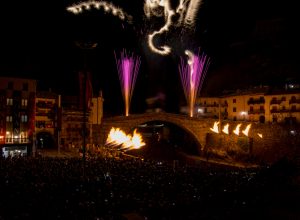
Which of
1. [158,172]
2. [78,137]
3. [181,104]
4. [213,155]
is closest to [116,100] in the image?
[181,104]

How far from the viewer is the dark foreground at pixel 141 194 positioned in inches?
480

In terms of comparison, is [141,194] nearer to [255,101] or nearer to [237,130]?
[237,130]

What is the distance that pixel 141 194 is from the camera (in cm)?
1512

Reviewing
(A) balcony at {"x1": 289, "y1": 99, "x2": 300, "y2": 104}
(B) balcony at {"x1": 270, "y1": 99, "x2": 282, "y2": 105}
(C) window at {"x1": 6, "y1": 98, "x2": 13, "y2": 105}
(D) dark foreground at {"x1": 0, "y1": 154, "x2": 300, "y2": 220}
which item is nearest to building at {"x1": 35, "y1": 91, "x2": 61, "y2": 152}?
(C) window at {"x1": 6, "y1": 98, "x2": 13, "y2": 105}

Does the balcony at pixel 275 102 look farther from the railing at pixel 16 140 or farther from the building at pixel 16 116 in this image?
the railing at pixel 16 140

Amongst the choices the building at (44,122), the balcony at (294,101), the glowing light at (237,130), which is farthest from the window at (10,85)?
the balcony at (294,101)

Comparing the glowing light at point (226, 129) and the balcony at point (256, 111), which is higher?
the balcony at point (256, 111)

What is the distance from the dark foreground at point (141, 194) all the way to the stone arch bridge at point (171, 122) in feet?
114

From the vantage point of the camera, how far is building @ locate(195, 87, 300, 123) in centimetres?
6178

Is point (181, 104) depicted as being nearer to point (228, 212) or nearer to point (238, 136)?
point (238, 136)

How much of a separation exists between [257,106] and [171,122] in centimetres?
1925

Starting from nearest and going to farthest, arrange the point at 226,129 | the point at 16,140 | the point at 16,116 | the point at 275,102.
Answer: the point at 16,140, the point at 16,116, the point at 226,129, the point at 275,102

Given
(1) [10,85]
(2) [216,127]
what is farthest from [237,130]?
(1) [10,85]

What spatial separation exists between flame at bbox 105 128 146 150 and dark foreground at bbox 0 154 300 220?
23.2 meters
